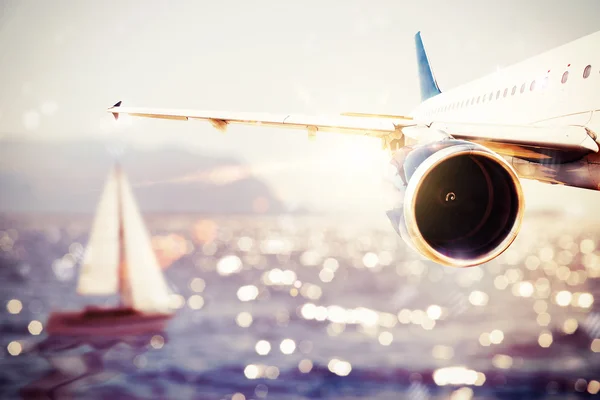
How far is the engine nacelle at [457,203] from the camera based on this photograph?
5492 mm

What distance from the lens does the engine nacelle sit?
18.0ft

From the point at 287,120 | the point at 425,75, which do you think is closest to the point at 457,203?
the point at 287,120

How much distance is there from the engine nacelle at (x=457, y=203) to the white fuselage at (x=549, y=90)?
6.57 ft

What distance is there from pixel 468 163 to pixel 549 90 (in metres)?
3.88

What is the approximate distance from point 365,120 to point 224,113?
226 cm

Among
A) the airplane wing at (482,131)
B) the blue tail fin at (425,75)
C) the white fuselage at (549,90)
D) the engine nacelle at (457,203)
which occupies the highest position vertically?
the blue tail fin at (425,75)

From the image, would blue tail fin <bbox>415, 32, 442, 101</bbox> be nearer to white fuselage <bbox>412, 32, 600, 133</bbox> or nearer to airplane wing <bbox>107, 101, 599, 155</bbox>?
white fuselage <bbox>412, 32, 600, 133</bbox>

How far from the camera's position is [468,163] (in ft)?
20.3

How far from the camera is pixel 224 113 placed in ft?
23.0

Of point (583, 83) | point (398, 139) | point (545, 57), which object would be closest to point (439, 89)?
point (545, 57)

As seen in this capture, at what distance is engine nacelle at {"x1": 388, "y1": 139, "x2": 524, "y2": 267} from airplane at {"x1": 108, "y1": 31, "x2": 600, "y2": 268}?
0.01 meters

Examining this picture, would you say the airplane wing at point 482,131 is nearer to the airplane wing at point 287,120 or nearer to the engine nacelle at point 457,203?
the airplane wing at point 287,120

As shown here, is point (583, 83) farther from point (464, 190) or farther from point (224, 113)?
point (224, 113)

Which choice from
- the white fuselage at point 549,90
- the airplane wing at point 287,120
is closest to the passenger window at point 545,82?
the white fuselage at point 549,90
